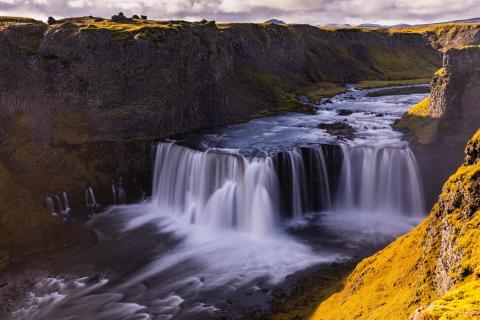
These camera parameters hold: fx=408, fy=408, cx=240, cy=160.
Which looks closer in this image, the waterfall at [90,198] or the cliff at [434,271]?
the cliff at [434,271]

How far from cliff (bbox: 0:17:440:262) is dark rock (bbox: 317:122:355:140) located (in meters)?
14.6

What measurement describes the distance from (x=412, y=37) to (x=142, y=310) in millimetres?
164567

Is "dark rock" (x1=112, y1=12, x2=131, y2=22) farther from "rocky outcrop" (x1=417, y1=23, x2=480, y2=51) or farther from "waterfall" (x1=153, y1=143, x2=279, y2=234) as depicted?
"rocky outcrop" (x1=417, y1=23, x2=480, y2=51)

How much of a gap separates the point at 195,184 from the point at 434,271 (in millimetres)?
31797

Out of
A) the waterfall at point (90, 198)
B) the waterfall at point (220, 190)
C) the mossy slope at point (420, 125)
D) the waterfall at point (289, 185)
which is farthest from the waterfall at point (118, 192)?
the mossy slope at point (420, 125)

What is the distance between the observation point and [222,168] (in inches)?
1711

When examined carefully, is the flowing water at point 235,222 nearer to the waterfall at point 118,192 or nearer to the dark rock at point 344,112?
the waterfall at point 118,192

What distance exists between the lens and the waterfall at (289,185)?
40781 mm

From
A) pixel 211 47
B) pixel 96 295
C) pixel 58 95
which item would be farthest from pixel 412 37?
pixel 96 295

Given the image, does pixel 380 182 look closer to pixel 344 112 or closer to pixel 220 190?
pixel 220 190

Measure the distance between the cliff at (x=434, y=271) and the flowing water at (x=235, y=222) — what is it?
8.53 meters

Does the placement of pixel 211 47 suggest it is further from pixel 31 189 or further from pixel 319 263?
pixel 319 263

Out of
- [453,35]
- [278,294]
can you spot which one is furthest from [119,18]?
[453,35]

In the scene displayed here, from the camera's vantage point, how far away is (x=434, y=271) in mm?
14953
